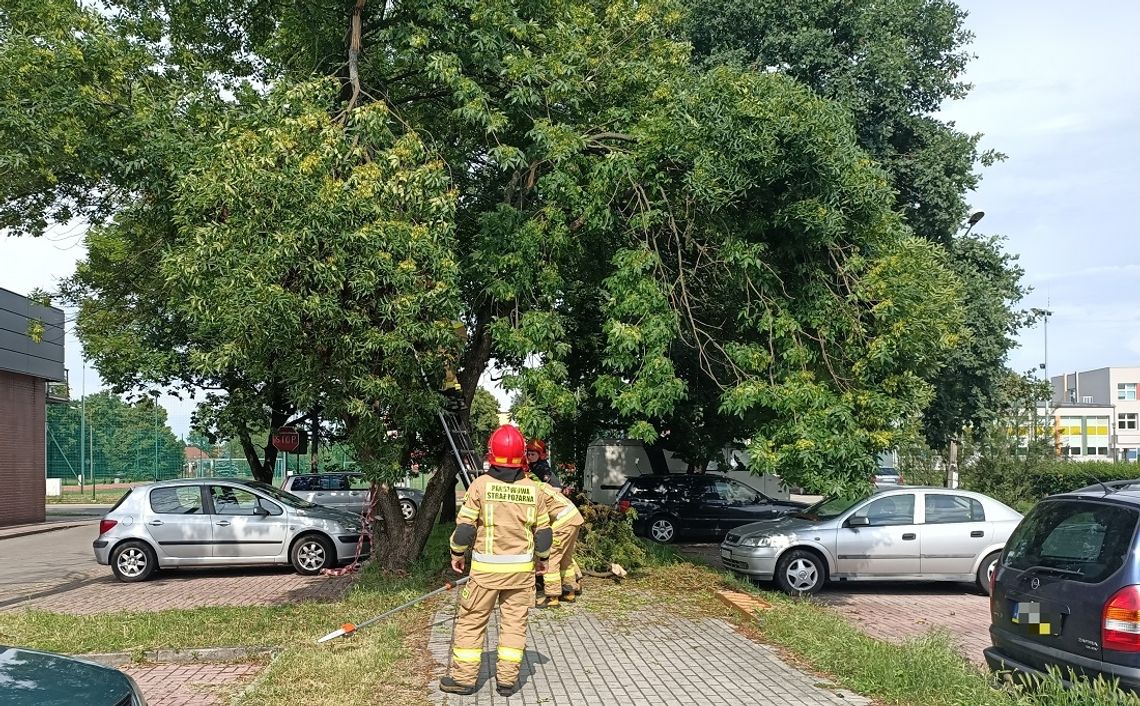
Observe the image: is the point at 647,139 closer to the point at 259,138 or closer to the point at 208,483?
the point at 259,138

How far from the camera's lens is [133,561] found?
13625 mm

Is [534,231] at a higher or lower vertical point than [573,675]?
higher

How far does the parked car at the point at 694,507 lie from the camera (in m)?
18.3

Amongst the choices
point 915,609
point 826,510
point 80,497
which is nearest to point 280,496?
point 826,510

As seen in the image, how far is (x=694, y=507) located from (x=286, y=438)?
9745mm

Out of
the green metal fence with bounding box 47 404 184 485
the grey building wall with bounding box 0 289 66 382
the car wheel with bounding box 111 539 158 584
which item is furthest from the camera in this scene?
the green metal fence with bounding box 47 404 184 485

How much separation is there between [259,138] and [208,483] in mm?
7346

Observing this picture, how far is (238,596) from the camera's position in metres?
11.9

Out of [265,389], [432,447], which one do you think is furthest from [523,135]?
[265,389]

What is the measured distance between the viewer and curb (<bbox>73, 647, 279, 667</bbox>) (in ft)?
25.5

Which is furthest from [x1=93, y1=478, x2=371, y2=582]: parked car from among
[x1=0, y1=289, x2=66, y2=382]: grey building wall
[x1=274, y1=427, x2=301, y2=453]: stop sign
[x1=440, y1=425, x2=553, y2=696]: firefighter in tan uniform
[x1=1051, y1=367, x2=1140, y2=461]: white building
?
[x1=1051, y1=367, x2=1140, y2=461]: white building

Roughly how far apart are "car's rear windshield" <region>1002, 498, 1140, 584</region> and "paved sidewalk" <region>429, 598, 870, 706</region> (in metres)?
1.52

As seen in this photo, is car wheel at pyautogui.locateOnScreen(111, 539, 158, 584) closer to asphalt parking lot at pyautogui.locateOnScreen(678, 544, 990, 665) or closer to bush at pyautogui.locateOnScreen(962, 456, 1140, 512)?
asphalt parking lot at pyautogui.locateOnScreen(678, 544, 990, 665)

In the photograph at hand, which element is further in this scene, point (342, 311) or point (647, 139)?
point (647, 139)
